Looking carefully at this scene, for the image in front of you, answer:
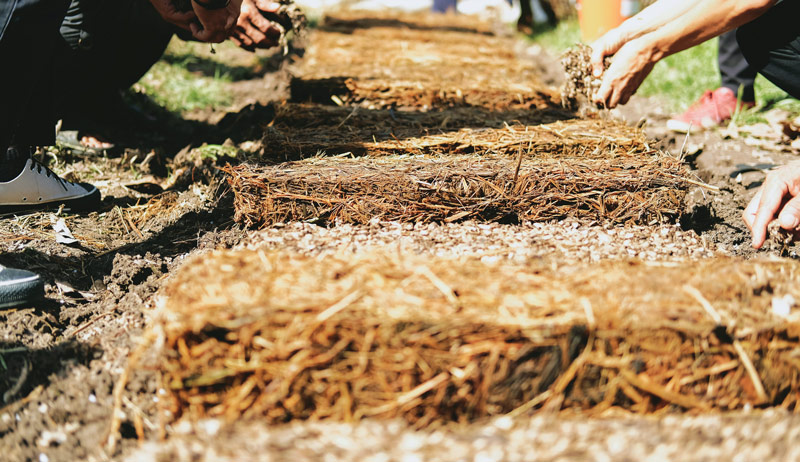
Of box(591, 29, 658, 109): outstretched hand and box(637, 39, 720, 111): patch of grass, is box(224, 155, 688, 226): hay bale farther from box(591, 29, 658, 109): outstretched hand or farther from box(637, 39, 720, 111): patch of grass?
box(637, 39, 720, 111): patch of grass

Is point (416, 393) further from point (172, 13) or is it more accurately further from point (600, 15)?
point (600, 15)

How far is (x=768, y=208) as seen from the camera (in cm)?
208

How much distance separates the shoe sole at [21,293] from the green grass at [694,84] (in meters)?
3.50

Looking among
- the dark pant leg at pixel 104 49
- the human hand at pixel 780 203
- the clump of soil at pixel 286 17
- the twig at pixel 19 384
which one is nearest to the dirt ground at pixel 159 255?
the twig at pixel 19 384

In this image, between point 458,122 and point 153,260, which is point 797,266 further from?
point 153,260

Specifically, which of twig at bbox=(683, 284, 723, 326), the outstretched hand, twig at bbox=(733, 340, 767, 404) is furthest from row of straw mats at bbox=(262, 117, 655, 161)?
twig at bbox=(733, 340, 767, 404)

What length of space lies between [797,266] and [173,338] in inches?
67.1

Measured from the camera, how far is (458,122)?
3.28 meters

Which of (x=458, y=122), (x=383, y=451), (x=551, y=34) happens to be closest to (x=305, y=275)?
(x=383, y=451)

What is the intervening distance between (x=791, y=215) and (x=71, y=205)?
2.99 m

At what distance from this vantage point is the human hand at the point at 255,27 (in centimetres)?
347

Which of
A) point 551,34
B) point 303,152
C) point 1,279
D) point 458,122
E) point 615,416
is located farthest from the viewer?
point 551,34

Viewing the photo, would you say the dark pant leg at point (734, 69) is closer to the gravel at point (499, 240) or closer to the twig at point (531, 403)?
the gravel at point (499, 240)

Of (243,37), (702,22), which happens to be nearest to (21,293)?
(243,37)
